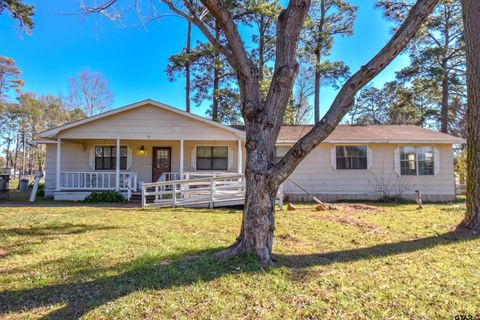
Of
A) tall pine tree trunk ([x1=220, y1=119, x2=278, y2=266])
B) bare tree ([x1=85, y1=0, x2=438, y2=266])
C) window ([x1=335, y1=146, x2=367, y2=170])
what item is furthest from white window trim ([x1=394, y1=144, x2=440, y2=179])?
tall pine tree trunk ([x1=220, y1=119, x2=278, y2=266])

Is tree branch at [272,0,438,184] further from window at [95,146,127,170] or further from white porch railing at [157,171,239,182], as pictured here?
window at [95,146,127,170]

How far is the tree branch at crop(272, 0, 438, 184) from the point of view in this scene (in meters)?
3.60

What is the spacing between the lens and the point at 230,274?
3479 millimetres

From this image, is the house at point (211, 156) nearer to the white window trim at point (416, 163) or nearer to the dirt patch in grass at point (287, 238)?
the white window trim at point (416, 163)

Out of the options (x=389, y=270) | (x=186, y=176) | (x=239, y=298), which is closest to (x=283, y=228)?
(x=389, y=270)

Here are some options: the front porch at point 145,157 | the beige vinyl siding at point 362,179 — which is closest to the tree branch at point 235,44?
the front porch at point 145,157

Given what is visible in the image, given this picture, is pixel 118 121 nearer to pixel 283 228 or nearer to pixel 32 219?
pixel 32 219

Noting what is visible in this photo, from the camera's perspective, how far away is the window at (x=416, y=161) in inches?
488

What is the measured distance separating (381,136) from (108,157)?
1275 cm

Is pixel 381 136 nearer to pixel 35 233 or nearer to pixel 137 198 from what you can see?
pixel 137 198

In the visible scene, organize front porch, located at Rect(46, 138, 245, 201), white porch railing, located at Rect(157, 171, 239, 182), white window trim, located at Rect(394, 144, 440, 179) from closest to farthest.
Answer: white porch railing, located at Rect(157, 171, 239, 182)
white window trim, located at Rect(394, 144, 440, 179)
front porch, located at Rect(46, 138, 245, 201)

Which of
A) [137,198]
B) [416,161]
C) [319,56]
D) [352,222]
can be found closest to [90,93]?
[137,198]

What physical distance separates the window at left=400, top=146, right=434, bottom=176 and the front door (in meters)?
10.7

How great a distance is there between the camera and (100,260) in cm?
412
